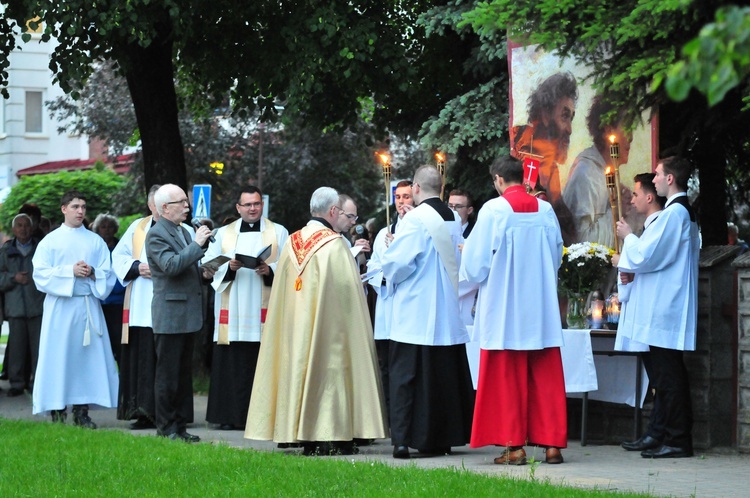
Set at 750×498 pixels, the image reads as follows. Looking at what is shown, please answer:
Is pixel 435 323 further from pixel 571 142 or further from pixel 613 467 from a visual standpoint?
pixel 571 142

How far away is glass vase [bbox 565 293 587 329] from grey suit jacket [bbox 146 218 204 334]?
302 cm

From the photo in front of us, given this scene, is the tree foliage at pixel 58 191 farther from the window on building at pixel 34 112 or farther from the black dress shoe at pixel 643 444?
the black dress shoe at pixel 643 444

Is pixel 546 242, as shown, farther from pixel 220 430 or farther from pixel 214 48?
pixel 214 48

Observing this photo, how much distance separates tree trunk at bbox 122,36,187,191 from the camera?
17047mm

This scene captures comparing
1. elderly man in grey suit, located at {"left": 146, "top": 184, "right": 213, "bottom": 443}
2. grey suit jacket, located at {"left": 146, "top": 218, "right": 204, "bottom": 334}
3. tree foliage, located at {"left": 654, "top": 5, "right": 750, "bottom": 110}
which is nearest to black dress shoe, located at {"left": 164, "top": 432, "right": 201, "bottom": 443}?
elderly man in grey suit, located at {"left": 146, "top": 184, "right": 213, "bottom": 443}

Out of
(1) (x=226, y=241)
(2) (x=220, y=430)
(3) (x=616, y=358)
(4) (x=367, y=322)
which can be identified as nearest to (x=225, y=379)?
(2) (x=220, y=430)

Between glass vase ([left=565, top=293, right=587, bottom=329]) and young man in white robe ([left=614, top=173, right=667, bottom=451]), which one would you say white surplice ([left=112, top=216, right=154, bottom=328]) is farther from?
young man in white robe ([left=614, top=173, right=667, bottom=451])

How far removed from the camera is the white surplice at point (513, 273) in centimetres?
929

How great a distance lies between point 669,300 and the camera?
→ 9.88 metres

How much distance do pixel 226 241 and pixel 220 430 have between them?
5.77ft

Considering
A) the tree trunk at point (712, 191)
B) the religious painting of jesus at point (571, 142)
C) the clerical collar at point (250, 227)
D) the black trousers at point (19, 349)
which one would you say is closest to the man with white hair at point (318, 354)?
the clerical collar at point (250, 227)

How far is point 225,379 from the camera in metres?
12.5

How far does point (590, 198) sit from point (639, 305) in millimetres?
2588

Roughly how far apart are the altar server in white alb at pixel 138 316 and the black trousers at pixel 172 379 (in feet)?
4.76
